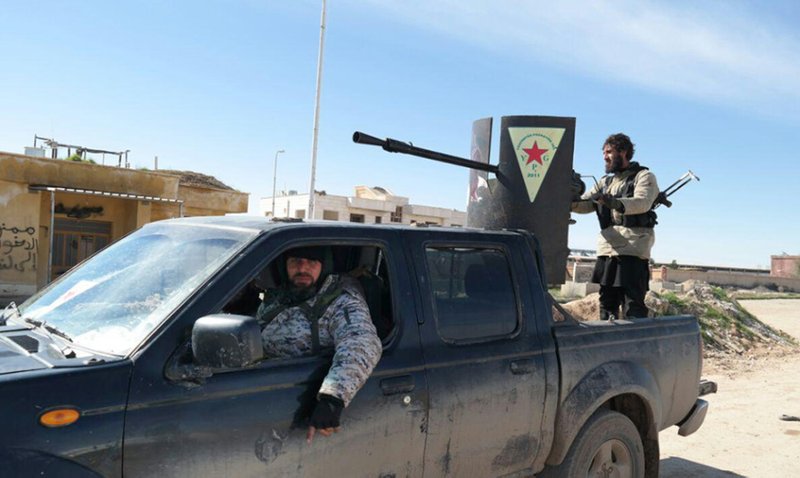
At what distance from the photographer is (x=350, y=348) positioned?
107 inches

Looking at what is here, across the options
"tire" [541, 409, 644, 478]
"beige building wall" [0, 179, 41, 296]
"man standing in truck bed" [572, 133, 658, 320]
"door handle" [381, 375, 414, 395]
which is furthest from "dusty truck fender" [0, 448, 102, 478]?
"beige building wall" [0, 179, 41, 296]

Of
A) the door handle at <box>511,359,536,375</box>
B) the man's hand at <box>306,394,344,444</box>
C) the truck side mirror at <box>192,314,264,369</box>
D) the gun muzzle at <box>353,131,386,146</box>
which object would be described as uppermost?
the gun muzzle at <box>353,131,386,146</box>

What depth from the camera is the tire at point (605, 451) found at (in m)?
3.82

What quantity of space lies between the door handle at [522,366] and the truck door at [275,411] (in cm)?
64

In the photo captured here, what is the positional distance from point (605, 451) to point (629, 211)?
213cm

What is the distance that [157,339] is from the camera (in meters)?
2.35

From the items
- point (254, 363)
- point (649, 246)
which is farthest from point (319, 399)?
point (649, 246)

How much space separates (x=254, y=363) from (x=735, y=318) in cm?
1434

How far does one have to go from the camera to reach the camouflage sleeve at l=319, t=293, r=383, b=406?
2594mm

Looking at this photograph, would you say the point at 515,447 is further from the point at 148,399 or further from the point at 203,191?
the point at 203,191

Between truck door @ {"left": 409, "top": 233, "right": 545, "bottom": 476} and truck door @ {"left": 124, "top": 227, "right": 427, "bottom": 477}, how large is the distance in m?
0.13

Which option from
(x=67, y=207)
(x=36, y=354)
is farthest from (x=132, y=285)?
(x=67, y=207)

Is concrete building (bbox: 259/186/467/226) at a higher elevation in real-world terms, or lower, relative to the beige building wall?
higher

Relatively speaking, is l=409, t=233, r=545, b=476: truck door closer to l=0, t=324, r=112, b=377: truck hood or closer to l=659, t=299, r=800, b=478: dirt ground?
l=0, t=324, r=112, b=377: truck hood
